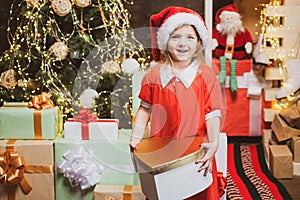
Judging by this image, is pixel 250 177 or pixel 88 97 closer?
pixel 88 97

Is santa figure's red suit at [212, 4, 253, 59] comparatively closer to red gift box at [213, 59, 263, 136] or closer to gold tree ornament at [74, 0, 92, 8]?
red gift box at [213, 59, 263, 136]

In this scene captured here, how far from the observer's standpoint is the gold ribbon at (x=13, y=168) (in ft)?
9.24

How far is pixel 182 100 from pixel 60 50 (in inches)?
44.7

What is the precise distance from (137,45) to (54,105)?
1.87ft

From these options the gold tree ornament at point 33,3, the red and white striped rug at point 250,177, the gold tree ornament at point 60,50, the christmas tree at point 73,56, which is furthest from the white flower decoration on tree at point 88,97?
the red and white striped rug at point 250,177

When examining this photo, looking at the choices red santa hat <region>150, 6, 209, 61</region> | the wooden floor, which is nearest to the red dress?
red santa hat <region>150, 6, 209, 61</region>

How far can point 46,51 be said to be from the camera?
3.18 m

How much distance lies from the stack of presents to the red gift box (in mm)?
1645

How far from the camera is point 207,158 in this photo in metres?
2.14

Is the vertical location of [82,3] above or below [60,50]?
above

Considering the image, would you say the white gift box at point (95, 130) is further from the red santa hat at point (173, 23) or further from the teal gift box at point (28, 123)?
the red santa hat at point (173, 23)

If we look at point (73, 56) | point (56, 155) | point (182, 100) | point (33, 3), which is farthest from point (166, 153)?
point (33, 3)

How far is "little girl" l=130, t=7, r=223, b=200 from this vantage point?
7.04 feet

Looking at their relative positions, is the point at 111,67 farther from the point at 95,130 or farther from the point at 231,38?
the point at 231,38
